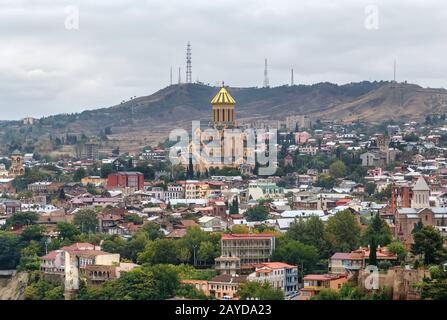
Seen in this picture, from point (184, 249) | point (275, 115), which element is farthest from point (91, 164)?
point (275, 115)

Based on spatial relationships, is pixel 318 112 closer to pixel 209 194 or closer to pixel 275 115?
pixel 275 115

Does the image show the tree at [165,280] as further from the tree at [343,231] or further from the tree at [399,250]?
the tree at [343,231]

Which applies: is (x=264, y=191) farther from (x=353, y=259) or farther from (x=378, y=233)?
(x=353, y=259)

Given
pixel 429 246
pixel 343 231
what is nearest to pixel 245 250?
pixel 343 231

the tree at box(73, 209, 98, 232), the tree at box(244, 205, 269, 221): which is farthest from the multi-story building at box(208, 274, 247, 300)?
the tree at box(244, 205, 269, 221)

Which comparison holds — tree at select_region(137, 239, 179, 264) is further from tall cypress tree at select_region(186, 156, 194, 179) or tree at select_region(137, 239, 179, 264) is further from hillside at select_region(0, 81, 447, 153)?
hillside at select_region(0, 81, 447, 153)

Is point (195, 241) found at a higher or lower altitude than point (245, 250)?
higher
